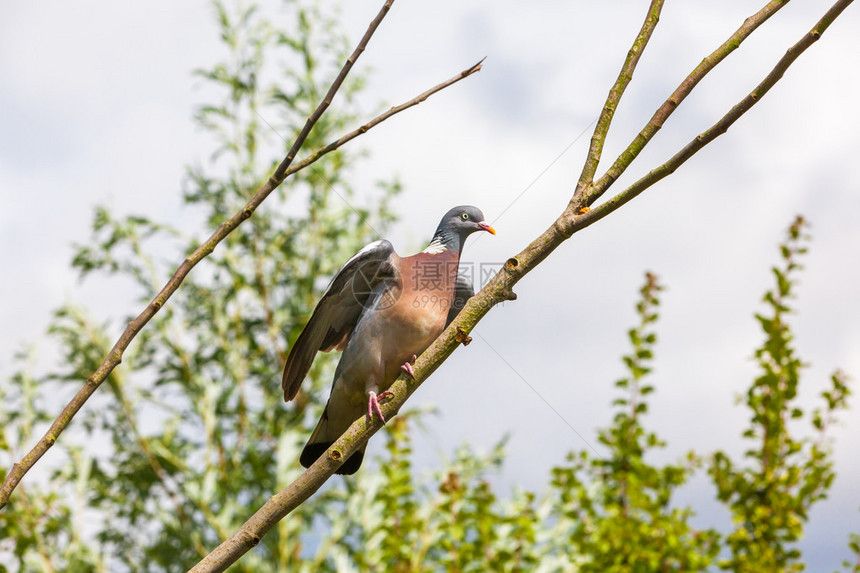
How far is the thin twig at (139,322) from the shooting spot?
165cm

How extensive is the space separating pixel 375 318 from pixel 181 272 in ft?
5.16

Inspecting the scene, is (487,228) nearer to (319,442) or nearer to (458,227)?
(458,227)

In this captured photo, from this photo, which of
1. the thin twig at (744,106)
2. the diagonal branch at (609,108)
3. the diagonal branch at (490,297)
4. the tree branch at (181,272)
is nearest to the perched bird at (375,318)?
the diagonal branch at (490,297)

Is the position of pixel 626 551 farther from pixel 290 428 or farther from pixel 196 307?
pixel 196 307

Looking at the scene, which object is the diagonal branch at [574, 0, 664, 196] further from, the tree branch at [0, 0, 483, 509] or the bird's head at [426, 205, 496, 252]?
the bird's head at [426, 205, 496, 252]

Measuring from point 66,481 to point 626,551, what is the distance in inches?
212

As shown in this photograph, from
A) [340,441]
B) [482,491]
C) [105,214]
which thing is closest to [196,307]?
[105,214]

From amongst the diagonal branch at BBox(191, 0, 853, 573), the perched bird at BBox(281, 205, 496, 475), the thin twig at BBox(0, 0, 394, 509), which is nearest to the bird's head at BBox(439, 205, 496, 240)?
the perched bird at BBox(281, 205, 496, 475)

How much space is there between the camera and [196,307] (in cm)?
811

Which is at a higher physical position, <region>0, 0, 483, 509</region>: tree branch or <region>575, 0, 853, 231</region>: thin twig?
<region>575, 0, 853, 231</region>: thin twig

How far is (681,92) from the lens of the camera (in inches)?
77.3

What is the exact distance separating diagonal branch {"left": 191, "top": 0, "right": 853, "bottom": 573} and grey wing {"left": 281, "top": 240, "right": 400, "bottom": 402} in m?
1.11

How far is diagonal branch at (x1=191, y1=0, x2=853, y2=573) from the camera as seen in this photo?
1803mm

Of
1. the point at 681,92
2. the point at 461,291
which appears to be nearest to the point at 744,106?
the point at 681,92
